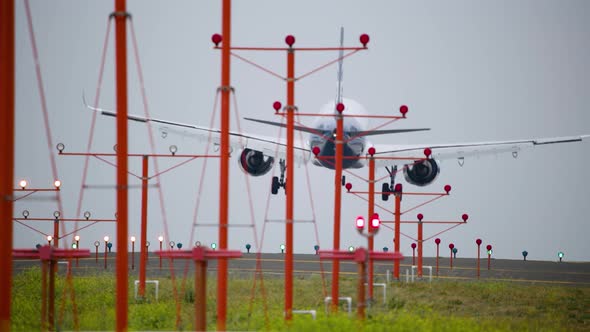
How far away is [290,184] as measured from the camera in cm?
2616

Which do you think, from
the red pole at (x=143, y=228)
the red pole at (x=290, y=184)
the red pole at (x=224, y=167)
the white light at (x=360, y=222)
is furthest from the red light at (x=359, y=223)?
the red pole at (x=143, y=228)

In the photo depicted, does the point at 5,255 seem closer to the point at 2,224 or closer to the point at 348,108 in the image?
the point at 2,224

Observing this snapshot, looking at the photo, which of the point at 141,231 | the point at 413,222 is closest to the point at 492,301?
the point at 413,222

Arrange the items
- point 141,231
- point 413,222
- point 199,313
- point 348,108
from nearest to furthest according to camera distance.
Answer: point 199,313 → point 141,231 → point 413,222 → point 348,108

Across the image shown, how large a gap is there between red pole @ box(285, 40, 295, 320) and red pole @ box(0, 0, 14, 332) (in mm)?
9861

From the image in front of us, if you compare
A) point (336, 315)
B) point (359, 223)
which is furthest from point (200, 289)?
point (336, 315)

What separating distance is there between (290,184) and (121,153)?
8.27 m

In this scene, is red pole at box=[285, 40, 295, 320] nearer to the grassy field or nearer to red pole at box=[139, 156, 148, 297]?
the grassy field

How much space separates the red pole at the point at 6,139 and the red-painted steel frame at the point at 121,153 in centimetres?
219

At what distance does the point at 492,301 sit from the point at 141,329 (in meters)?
15.4

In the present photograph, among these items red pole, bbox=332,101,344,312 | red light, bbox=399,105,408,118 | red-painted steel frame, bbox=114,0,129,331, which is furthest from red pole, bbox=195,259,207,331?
red light, bbox=399,105,408,118

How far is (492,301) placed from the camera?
122ft

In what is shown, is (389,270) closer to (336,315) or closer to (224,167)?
(336,315)

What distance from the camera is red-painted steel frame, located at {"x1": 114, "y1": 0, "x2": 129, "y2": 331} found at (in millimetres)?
18469
